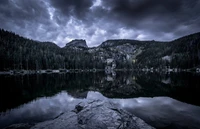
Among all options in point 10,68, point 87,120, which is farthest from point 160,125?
point 10,68

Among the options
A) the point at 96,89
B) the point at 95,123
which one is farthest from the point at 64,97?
the point at 95,123

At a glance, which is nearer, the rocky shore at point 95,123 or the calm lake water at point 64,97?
the rocky shore at point 95,123

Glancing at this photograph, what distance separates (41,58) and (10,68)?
87.8 feet

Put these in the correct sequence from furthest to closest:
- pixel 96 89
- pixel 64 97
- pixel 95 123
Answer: pixel 96 89, pixel 64 97, pixel 95 123

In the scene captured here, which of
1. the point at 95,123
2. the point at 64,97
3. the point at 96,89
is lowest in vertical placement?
the point at 96,89

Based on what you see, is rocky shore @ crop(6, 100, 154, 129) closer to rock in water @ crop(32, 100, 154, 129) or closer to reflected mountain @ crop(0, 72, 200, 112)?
rock in water @ crop(32, 100, 154, 129)

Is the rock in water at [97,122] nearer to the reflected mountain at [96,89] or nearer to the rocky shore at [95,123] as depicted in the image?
the rocky shore at [95,123]

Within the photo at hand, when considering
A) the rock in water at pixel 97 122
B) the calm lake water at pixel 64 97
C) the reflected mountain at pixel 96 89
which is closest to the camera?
the rock in water at pixel 97 122

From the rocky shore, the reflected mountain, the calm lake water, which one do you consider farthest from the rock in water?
the reflected mountain

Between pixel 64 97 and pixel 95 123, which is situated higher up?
pixel 95 123

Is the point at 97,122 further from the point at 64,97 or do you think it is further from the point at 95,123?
the point at 64,97

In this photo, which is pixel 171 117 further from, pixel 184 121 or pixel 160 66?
pixel 160 66

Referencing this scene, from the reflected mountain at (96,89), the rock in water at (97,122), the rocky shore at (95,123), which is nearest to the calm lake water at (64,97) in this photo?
the reflected mountain at (96,89)

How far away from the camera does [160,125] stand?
9008mm
